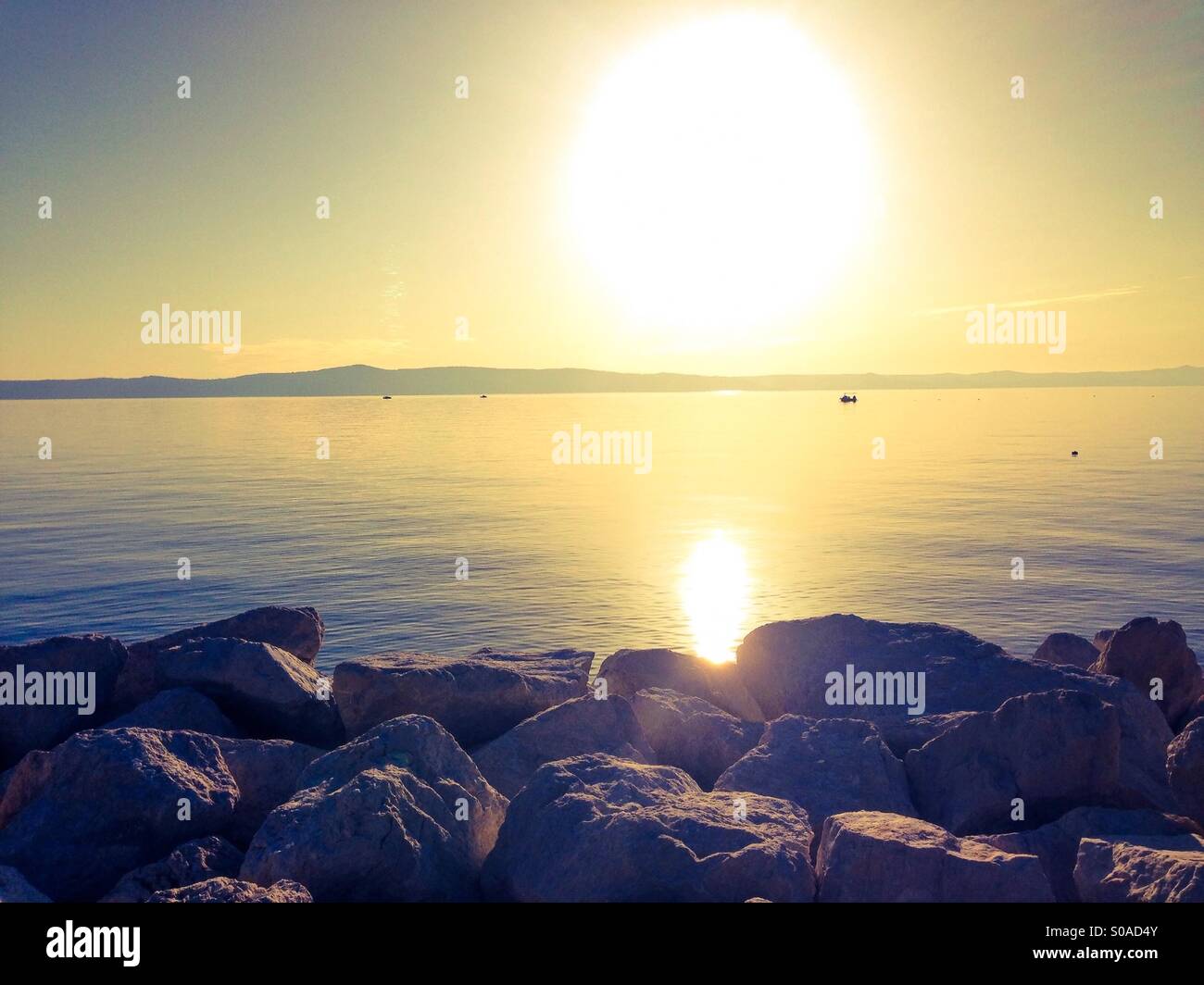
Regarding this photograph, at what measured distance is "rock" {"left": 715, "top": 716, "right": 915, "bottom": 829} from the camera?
30.1 feet

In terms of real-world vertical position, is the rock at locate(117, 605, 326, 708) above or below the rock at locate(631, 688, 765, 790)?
above

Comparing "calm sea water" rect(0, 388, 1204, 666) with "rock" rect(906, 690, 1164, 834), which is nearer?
"rock" rect(906, 690, 1164, 834)

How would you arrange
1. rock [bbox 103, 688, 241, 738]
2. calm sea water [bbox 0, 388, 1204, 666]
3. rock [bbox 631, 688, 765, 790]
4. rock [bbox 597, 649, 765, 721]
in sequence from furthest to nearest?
calm sea water [bbox 0, 388, 1204, 666]
rock [bbox 597, 649, 765, 721]
rock [bbox 631, 688, 765, 790]
rock [bbox 103, 688, 241, 738]

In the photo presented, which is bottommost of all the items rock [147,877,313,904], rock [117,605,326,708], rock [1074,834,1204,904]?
rock [1074,834,1204,904]

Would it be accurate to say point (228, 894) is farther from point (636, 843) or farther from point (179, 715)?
point (179, 715)

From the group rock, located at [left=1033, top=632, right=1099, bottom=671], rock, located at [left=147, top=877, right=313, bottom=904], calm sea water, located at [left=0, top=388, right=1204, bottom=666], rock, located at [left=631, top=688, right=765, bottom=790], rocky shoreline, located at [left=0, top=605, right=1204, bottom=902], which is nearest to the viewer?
rock, located at [left=147, top=877, right=313, bottom=904]

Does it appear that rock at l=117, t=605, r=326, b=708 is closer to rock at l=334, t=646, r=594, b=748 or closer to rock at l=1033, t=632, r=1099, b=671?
rock at l=334, t=646, r=594, b=748

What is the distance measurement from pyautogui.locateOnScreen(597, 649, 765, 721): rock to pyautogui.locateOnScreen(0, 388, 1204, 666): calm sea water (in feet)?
28.7

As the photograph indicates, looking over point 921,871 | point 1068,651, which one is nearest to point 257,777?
point 921,871

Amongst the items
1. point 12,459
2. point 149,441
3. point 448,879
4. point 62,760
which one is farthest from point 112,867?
point 149,441

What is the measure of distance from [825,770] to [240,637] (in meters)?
7.86

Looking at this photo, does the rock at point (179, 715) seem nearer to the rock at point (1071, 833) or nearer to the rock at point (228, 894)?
the rock at point (228, 894)

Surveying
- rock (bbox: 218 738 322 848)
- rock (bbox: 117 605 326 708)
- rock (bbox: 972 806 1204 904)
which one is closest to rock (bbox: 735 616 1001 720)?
rock (bbox: 972 806 1204 904)
